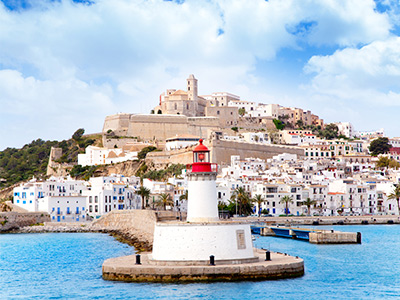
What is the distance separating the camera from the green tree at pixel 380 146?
9488 cm

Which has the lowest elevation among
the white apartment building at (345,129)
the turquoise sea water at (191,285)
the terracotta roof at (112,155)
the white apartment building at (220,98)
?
the turquoise sea water at (191,285)

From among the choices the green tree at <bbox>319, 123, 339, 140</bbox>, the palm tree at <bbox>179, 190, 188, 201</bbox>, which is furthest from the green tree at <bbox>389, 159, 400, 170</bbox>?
the palm tree at <bbox>179, 190, 188, 201</bbox>

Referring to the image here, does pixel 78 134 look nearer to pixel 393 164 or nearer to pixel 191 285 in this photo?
pixel 393 164

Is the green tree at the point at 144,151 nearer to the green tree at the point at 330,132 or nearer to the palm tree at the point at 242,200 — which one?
the palm tree at the point at 242,200

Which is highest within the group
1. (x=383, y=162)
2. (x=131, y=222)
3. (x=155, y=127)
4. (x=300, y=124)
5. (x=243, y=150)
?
(x=300, y=124)

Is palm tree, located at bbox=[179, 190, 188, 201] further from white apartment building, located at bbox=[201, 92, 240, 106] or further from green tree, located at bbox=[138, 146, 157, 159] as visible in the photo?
white apartment building, located at bbox=[201, 92, 240, 106]

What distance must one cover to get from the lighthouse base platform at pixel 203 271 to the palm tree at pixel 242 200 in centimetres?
3451

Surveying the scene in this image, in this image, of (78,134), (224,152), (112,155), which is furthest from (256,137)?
(78,134)

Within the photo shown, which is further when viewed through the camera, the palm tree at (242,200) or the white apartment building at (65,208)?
the palm tree at (242,200)

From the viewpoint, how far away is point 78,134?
99438 millimetres

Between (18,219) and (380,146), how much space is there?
61.1 m

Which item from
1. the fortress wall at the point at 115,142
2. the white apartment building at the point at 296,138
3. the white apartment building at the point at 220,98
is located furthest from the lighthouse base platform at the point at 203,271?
the white apartment building at the point at 220,98

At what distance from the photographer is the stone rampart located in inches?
1999

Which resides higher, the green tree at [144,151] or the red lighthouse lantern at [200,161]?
the green tree at [144,151]
